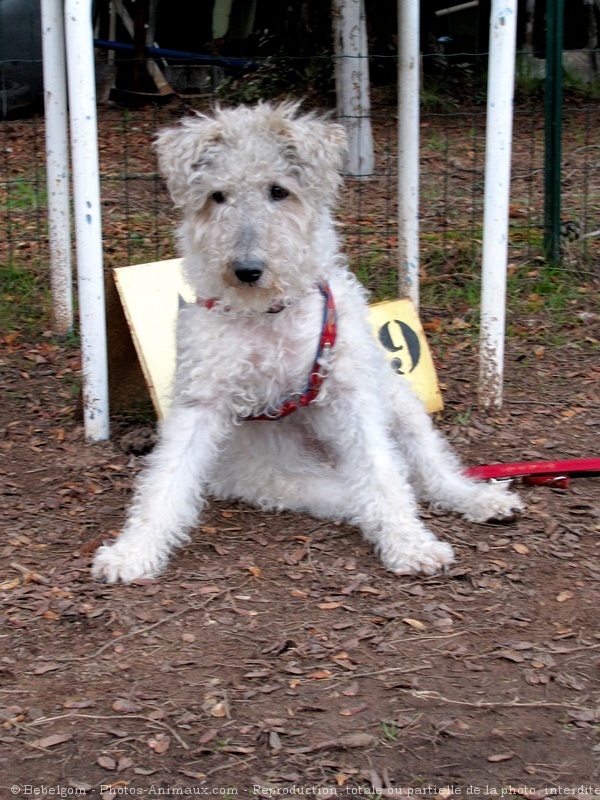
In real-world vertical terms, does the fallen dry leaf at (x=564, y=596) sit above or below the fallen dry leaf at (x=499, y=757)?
above

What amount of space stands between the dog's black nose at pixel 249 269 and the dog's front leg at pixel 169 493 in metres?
0.53

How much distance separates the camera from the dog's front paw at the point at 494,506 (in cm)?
380

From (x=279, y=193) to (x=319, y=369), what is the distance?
25.4 inches

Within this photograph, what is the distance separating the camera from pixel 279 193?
3504mm

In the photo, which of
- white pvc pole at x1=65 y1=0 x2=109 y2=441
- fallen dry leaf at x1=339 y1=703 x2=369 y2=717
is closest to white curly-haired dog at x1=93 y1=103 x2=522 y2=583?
white pvc pole at x1=65 y1=0 x2=109 y2=441

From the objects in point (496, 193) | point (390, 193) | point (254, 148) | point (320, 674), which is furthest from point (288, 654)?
point (390, 193)

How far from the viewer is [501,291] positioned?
4684 mm

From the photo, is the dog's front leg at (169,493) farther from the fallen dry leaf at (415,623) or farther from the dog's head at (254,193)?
the fallen dry leaf at (415,623)

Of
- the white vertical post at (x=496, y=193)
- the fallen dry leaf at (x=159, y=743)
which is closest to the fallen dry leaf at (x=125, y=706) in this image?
the fallen dry leaf at (x=159, y=743)

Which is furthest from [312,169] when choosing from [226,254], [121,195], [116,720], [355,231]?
→ [121,195]

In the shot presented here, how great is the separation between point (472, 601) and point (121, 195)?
534cm

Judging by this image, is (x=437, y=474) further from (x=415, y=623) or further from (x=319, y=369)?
(x=415, y=623)

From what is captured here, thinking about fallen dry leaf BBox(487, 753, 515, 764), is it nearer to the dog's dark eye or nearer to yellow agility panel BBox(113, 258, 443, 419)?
the dog's dark eye

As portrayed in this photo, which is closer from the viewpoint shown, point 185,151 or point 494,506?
point 185,151
